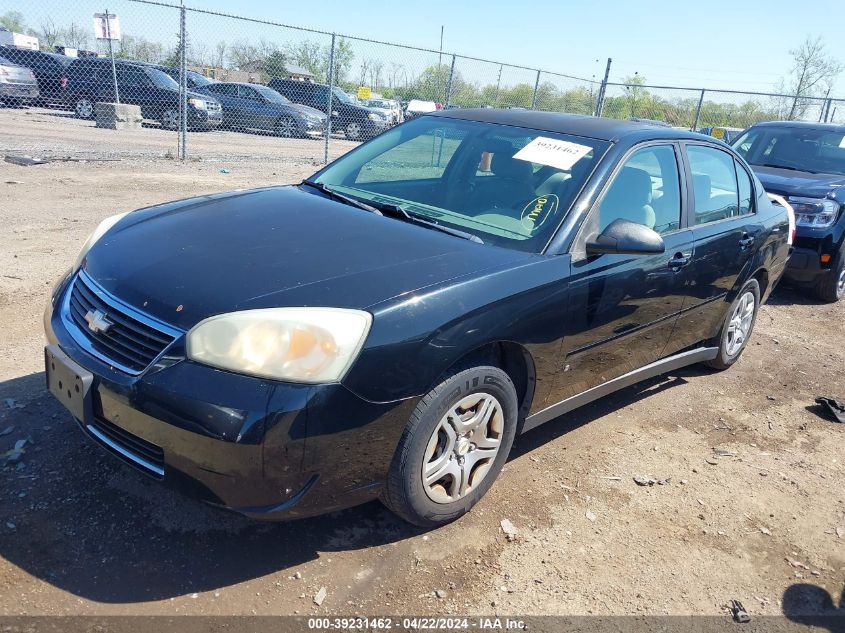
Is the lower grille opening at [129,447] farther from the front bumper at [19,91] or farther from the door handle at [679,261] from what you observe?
the front bumper at [19,91]

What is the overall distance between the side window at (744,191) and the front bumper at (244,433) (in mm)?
3219

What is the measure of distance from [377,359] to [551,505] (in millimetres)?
1372

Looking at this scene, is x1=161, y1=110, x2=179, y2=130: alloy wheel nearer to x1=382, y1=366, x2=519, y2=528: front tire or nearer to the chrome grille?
the chrome grille

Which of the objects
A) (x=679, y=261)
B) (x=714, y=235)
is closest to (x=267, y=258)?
(x=679, y=261)

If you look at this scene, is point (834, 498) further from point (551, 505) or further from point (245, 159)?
point (245, 159)

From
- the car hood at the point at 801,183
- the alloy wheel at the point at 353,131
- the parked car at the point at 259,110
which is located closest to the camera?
the car hood at the point at 801,183

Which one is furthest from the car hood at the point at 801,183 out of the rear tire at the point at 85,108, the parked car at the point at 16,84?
the parked car at the point at 16,84

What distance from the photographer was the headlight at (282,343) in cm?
228

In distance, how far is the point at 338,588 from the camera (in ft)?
8.37

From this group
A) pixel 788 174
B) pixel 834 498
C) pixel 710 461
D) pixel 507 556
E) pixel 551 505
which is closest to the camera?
pixel 507 556

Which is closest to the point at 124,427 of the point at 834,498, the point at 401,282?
the point at 401,282

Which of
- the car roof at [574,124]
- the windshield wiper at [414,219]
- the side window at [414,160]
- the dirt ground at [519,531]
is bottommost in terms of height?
the dirt ground at [519,531]

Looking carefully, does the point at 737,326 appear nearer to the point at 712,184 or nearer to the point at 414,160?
the point at 712,184

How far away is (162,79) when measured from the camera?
59.4 feet
